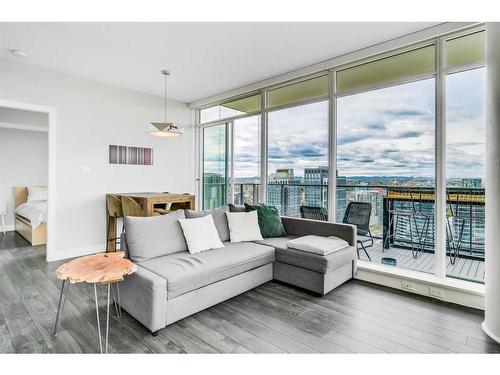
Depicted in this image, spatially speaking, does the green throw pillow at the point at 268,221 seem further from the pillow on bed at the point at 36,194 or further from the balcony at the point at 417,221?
the pillow on bed at the point at 36,194

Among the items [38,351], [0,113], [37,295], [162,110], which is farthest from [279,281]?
[0,113]

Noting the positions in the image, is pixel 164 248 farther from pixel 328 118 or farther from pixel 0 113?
pixel 0 113

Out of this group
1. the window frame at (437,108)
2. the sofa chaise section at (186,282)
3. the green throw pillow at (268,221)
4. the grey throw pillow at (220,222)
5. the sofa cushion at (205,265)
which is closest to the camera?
the sofa chaise section at (186,282)

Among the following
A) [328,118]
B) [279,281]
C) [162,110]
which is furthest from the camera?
[162,110]

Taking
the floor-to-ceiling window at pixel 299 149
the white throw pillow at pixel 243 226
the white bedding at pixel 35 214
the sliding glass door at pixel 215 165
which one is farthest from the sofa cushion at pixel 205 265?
the white bedding at pixel 35 214

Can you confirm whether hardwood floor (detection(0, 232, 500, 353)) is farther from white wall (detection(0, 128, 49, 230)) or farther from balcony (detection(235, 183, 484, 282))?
white wall (detection(0, 128, 49, 230))

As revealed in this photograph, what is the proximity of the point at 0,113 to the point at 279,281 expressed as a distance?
6.31 meters

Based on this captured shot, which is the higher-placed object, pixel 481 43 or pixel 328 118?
pixel 481 43

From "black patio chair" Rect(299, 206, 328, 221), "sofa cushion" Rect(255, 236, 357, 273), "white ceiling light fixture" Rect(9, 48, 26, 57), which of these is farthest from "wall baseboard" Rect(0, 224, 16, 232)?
"black patio chair" Rect(299, 206, 328, 221)

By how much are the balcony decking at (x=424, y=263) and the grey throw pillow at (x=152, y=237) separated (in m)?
A: 2.54

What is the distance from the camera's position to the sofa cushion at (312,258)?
2.69 metres

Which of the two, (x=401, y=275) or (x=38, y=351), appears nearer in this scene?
(x=38, y=351)

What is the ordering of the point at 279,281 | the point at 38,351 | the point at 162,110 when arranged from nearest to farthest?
1. the point at 38,351
2. the point at 279,281
3. the point at 162,110

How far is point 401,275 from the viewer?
2.88m
